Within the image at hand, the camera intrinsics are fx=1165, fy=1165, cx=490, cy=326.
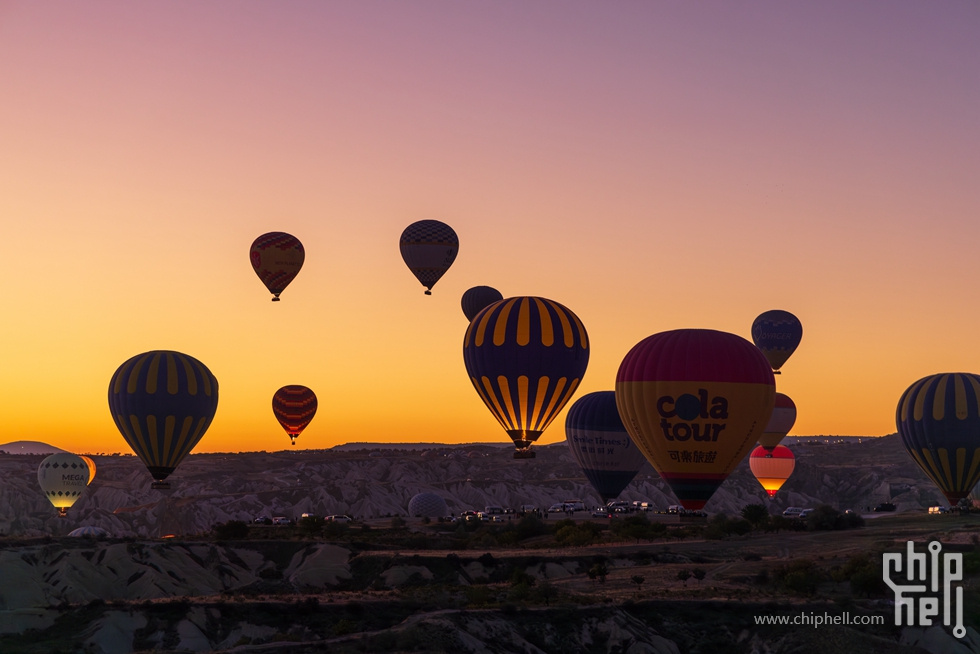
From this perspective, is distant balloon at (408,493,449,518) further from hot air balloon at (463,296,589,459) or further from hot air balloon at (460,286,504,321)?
hot air balloon at (463,296,589,459)

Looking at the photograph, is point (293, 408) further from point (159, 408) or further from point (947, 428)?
point (947, 428)

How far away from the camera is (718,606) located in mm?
49281

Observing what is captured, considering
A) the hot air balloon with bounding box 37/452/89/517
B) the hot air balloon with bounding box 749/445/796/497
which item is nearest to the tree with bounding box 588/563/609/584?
the hot air balloon with bounding box 749/445/796/497

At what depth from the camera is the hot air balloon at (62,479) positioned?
11844cm

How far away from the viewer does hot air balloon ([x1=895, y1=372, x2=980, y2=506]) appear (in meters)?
65.0

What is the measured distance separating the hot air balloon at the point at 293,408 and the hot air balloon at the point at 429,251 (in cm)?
3719

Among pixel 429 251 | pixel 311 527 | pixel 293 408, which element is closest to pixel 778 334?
pixel 429 251

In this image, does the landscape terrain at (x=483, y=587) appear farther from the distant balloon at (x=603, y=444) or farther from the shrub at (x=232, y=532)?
the distant balloon at (x=603, y=444)

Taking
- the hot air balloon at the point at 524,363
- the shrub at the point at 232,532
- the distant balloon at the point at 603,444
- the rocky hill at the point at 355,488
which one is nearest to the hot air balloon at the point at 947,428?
the distant balloon at the point at 603,444

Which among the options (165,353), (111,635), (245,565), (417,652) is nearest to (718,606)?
(417,652)

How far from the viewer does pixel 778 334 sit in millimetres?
95562

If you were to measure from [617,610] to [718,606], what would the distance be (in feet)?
14.8

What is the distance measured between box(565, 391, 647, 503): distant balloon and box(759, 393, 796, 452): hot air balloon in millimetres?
31882

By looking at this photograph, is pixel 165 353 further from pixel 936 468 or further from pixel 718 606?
pixel 936 468
